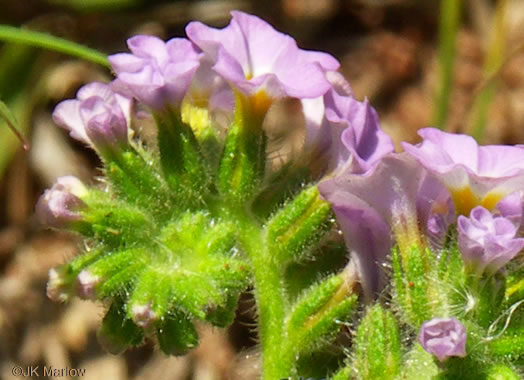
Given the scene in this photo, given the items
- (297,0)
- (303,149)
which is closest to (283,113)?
(297,0)

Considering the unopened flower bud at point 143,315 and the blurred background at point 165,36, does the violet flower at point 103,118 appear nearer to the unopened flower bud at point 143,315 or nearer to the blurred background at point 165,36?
the unopened flower bud at point 143,315

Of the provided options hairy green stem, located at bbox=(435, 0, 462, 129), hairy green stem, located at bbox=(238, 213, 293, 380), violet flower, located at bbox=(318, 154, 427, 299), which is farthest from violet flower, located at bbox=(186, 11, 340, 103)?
hairy green stem, located at bbox=(435, 0, 462, 129)

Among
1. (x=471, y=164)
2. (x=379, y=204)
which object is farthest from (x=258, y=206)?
(x=471, y=164)

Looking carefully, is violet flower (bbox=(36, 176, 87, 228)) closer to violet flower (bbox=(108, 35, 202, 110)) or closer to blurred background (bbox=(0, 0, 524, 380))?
violet flower (bbox=(108, 35, 202, 110))

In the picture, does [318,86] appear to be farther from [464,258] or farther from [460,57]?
[460,57]

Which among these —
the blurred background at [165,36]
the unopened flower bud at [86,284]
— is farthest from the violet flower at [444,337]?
the blurred background at [165,36]

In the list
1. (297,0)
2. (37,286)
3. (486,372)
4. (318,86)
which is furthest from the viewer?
(297,0)

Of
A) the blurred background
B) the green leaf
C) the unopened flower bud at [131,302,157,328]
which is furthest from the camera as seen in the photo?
the blurred background
